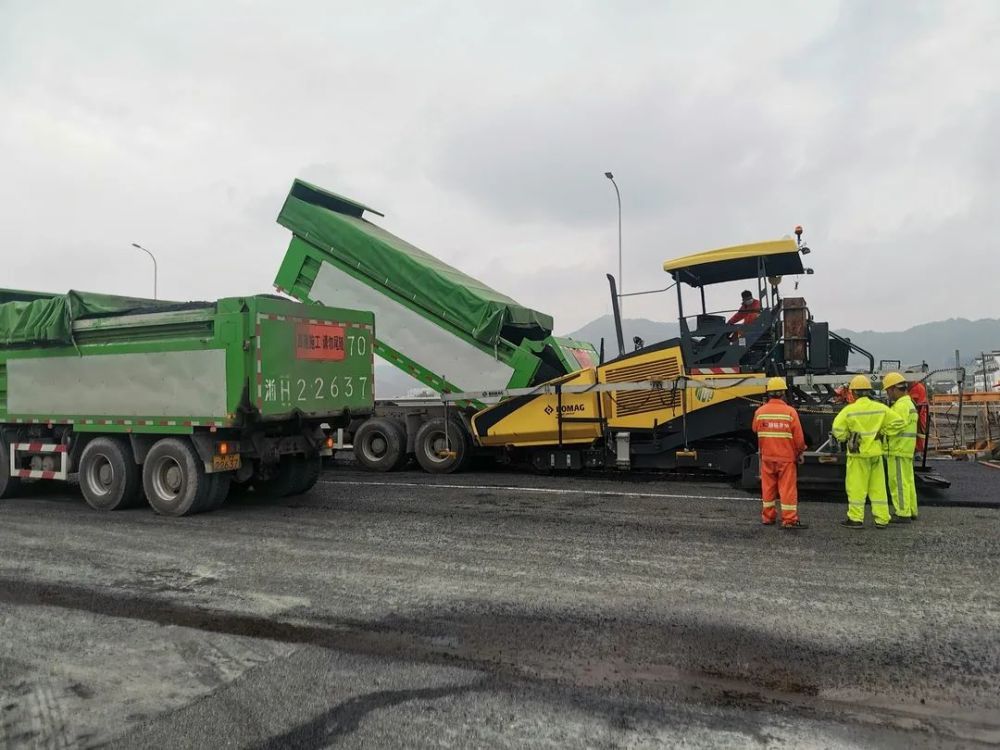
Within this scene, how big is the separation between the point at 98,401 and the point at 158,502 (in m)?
1.40

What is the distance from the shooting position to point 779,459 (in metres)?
6.75

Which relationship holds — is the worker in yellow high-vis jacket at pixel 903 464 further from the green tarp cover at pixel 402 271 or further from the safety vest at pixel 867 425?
the green tarp cover at pixel 402 271

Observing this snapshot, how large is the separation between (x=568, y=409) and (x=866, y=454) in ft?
14.6

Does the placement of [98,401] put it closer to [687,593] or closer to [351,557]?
[351,557]

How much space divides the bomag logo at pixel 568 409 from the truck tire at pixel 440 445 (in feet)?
5.19

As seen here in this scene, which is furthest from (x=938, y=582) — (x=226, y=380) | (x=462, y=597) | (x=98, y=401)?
(x=98, y=401)

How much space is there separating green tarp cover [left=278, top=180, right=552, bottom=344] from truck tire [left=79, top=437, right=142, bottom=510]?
4493 mm

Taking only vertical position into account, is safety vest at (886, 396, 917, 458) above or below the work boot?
above

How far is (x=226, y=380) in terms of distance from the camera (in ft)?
24.3

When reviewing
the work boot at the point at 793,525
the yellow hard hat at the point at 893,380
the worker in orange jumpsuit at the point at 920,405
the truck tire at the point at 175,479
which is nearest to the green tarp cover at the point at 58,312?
the truck tire at the point at 175,479

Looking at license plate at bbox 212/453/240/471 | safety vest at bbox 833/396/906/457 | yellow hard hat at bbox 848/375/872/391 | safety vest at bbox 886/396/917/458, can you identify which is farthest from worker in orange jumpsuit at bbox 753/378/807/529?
license plate at bbox 212/453/240/471

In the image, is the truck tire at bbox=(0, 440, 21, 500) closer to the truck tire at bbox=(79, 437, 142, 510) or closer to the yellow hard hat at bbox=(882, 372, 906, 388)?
the truck tire at bbox=(79, 437, 142, 510)

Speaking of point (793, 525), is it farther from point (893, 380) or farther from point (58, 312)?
point (58, 312)

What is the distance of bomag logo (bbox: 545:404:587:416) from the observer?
33.9ft
